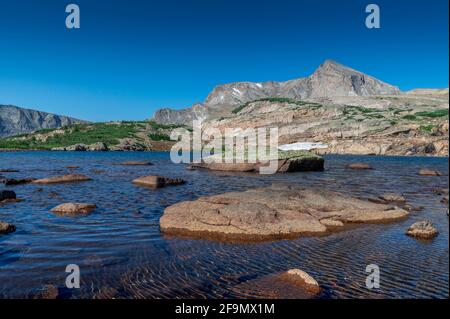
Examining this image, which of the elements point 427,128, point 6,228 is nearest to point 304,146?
point 427,128

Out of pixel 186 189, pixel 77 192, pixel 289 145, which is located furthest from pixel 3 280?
pixel 289 145

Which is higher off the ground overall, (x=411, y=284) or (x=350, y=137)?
(x=350, y=137)

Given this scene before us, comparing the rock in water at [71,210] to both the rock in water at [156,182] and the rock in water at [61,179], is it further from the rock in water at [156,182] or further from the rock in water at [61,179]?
the rock in water at [61,179]

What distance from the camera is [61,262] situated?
11305mm

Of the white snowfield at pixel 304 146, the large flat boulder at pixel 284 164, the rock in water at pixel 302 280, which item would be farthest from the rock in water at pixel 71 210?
the white snowfield at pixel 304 146

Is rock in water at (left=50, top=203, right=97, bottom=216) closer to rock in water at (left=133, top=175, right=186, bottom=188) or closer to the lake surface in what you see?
the lake surface

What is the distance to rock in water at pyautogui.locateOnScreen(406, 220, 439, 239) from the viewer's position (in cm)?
1467

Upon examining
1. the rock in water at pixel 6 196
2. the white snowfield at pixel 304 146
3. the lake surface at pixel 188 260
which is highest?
the white snowfield at pixel 304 146

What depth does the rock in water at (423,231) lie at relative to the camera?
578 inches

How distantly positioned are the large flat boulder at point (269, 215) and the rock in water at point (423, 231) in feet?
8.62

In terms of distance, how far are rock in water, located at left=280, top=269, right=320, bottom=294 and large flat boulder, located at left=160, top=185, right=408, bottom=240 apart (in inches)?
170
